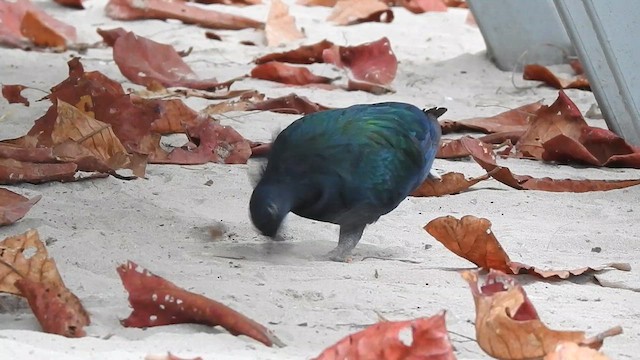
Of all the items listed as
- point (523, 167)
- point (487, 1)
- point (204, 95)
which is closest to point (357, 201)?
point (523, 167)

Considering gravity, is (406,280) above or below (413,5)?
above

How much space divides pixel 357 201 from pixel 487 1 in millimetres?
3216

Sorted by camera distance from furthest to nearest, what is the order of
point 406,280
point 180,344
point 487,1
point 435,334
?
1. point 487,1
2. point 406,280
3. point 180,344
4. point 435,334

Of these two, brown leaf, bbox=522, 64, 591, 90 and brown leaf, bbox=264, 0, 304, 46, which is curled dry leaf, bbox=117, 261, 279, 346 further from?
brown leaf, bbox=264, 0, 304, 46

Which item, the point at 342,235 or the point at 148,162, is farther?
the point at 148,162

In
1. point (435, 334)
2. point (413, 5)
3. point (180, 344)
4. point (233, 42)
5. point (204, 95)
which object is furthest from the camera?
point (413, 5)

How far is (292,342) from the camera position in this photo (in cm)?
244

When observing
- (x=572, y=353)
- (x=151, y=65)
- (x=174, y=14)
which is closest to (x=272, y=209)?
(x=572, y=353)

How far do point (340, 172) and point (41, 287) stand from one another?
951 mm

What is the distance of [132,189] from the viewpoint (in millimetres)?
3760

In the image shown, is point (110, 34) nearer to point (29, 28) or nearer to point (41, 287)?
point (29, 28)

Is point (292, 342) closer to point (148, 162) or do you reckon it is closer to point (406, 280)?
point (406, 280)

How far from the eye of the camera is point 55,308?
245 centimetres

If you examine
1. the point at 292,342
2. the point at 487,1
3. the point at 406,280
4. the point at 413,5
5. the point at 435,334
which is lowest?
the point at 413,5
